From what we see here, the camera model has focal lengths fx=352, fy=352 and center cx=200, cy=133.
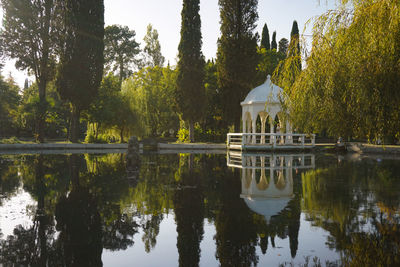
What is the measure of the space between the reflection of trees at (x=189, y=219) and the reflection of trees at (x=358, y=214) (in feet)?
6.68

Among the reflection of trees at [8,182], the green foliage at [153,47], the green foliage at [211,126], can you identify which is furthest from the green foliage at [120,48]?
the reflection of trees at [8,182]

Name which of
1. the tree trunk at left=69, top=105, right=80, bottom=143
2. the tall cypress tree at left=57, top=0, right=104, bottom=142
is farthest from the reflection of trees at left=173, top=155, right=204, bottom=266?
the tree trunk at left=69, top=105, right=80, bottom=143

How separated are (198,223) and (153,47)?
51809mm

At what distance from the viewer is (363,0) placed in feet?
25.0

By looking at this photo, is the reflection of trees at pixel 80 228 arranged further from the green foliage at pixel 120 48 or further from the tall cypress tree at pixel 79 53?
the green foliage at pixel 120 48

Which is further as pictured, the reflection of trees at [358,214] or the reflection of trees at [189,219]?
the reflection of trees at [189,219]

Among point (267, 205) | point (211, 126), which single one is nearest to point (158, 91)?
point (211, 126)

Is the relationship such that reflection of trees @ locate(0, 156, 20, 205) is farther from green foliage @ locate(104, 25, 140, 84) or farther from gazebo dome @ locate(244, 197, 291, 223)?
green foliage @ locate(104, 25, 140, 84)

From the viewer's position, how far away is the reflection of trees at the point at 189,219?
4.96 meters

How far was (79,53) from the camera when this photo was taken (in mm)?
30328

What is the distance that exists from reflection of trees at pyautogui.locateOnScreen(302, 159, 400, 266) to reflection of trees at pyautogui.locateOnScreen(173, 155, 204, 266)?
2.03 m

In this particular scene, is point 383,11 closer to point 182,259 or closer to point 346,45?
point 346,45

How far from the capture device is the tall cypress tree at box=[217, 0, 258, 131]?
111 ft

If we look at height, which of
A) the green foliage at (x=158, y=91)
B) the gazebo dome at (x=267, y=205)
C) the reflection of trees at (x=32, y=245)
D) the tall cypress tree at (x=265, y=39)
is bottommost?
the reflection of trees at (x=32, y=245)
